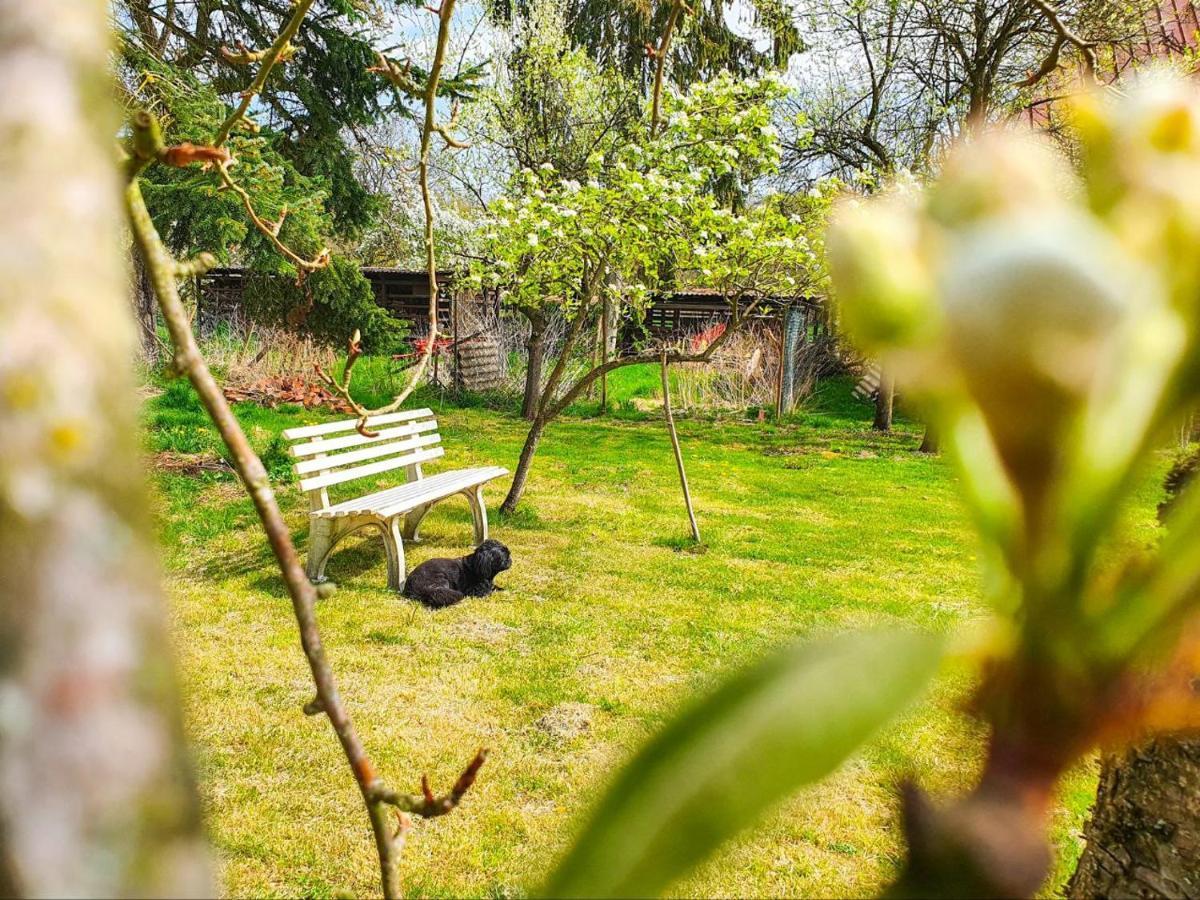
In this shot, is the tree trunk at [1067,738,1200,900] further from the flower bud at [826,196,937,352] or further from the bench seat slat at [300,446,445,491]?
the bench seat slat at [300,446,445,491]

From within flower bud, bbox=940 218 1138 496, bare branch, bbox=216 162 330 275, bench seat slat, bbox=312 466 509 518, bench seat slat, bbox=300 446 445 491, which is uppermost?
bare branch, bbox=216 162 330 275

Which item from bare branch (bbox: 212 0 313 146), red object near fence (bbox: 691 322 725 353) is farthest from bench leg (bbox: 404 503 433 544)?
red object near fence (bbox: 691 322 725 353)

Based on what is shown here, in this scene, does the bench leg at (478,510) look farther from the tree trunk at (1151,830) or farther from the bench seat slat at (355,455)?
the tree trunk at (1151,830)

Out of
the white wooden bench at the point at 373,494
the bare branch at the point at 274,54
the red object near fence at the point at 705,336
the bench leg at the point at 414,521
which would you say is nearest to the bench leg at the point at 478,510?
A: the white wooden bench at the point at 373,494

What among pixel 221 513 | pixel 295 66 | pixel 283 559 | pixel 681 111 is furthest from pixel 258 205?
pixel 283 559

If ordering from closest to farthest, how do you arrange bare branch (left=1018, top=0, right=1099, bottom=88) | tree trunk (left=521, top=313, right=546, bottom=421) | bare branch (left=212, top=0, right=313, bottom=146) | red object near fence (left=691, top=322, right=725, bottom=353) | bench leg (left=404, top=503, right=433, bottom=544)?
bare branch (left=1018, top=0, right=1099, bottom=88)
bare branch (left=212, top=0, right=313, bottom=146)
bench leg (left=404, top=503, right=433, bottom=544)
tree trunk (left=521, top=313, right=546, bottom=421)
red object near fence (left=691, top=322, right=725, bottom=353)

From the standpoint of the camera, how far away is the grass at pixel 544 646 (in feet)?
9.39

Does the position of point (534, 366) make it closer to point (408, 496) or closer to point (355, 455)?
point (355, 455)

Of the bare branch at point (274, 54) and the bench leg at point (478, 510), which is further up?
the bare branch at point (274, 54)

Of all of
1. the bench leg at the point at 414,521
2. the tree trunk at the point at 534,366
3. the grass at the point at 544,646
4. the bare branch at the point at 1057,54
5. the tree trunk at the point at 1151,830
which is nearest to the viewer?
the bare branch at the point at 1057,54

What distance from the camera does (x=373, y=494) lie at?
5844 millimetres

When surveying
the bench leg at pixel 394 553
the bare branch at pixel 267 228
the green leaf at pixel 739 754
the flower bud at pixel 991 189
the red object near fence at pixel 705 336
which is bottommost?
the bench leg at pixel 394 553

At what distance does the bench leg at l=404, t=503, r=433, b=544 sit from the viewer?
239 inches

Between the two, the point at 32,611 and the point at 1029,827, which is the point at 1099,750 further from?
the point at 32,611
